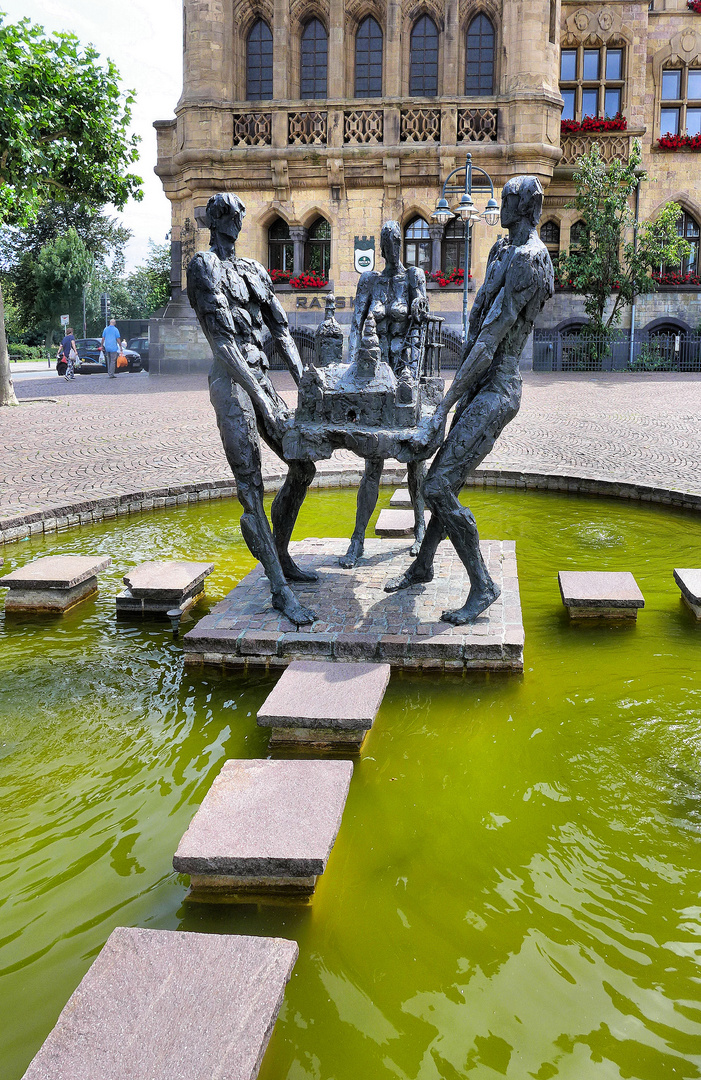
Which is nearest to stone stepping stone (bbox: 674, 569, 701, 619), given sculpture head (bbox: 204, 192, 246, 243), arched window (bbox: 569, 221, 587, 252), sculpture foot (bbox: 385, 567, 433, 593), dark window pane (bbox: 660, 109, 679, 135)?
sculpture foot (bbox: 385, 567, 433, 593)

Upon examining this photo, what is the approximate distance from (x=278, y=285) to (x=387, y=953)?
90.8 feet

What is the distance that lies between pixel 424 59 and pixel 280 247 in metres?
7.33

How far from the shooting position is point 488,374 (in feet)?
17.0

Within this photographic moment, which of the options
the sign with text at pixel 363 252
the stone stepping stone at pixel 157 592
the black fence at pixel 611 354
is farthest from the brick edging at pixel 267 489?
the black fence at pixel 611 354

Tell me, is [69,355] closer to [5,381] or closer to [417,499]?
[5,381]

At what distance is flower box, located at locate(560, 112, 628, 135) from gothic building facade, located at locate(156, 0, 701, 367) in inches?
6.0

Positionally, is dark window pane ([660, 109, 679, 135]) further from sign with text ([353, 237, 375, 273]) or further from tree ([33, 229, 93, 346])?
tree ([33, 229, 93, 346])

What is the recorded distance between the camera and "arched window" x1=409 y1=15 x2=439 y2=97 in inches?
1109

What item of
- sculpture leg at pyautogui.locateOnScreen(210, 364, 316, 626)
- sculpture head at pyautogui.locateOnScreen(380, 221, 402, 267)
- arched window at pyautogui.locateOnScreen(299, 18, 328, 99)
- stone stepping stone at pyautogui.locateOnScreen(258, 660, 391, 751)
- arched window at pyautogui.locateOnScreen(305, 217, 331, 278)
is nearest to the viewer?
stone stepping stone at pyautogui.locateOnScreen(258, 660, 391, 751)

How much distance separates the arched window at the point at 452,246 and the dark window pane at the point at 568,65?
24.8ft

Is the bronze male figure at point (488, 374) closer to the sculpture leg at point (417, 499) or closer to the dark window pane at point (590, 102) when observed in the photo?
the sculpture leg at point (417, 499)

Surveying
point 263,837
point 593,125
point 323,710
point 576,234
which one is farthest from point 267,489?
point 593,125

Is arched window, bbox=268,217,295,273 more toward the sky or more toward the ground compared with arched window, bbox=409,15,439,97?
more toward the ground

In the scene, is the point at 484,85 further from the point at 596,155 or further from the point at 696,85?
the point at 696,85
